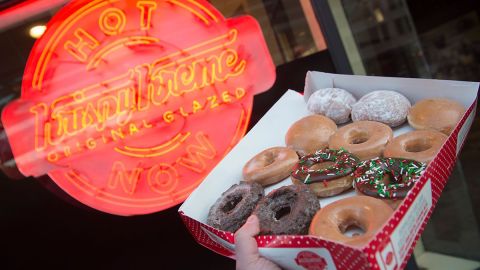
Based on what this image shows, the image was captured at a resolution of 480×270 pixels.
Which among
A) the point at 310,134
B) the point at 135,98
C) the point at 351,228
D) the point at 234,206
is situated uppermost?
the point at 135,98

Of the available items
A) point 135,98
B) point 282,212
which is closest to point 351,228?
point 282,212

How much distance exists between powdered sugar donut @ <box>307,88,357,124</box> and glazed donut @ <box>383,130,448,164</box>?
0.34 metres

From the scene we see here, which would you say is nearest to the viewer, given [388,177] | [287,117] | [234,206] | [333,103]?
[388,177]

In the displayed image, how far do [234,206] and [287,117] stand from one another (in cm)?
66

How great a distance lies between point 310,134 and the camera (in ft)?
7.13

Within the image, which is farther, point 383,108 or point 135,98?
point 135,98

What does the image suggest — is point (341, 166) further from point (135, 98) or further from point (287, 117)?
point (135, 98)

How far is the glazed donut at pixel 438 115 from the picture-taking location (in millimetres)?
1951

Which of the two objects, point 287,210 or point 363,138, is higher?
point 363,138

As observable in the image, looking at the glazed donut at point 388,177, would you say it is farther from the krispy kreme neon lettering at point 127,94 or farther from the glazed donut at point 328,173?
the krispy kreme neon lettering at point 127,94

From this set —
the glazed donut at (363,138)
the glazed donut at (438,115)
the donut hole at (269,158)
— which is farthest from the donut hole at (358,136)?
the donut hole at (269,158)

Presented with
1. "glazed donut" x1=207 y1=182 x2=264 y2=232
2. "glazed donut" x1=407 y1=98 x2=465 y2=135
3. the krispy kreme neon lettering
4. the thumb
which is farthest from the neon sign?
the thumb

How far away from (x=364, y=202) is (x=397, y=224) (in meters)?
0.28

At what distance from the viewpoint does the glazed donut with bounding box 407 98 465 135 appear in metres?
1.95
